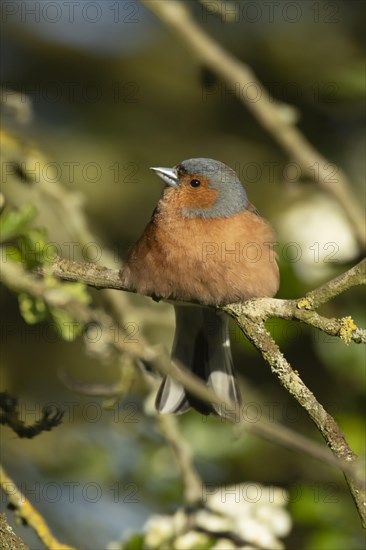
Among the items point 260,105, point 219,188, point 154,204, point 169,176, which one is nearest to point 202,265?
point 219,188

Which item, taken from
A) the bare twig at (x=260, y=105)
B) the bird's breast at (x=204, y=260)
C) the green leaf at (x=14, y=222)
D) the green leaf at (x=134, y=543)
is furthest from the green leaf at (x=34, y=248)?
the bare twig at (x=260, y=105)

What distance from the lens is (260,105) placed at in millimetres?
6059

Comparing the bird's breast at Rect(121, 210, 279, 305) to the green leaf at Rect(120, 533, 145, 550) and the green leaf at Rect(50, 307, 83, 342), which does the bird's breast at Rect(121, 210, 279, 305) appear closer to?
the green leaf at Rect(120, 533, 145, 550)

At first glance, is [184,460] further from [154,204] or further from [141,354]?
[154,204]

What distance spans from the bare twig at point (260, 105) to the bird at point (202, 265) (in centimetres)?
58

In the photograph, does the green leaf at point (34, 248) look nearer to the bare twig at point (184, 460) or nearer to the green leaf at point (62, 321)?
the green leaf at point (62, 321)

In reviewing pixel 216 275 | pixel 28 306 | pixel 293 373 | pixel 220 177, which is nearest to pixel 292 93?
pixel 220 177

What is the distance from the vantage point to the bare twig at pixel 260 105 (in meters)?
5.82

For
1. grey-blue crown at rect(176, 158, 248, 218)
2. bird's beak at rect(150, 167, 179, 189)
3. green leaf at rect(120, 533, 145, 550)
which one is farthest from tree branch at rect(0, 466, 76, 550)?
bird's beak at rect(150, 167, 179, 189)

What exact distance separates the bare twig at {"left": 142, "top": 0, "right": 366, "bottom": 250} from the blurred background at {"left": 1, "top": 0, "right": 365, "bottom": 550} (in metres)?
0.12

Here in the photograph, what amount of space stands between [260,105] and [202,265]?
1.63 m

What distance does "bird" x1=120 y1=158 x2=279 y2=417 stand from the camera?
495 cm

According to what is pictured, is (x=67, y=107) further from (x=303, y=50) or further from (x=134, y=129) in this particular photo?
(x=303, y=50)

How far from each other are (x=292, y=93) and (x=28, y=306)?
566 cm
